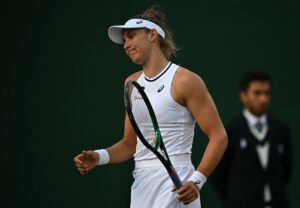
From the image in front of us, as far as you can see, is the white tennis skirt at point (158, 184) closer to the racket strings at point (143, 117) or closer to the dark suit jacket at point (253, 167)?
the racket strings at point (143, 117)

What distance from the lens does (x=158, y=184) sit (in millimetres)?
5227

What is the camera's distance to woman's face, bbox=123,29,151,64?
17.9 feet

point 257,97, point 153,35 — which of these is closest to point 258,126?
point 257,97

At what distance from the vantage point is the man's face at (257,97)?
4469mm

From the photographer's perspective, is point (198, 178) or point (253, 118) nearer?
point (253, 118)

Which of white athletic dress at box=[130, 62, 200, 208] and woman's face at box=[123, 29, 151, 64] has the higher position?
woman's face at box=[123, 29, 151, 64]

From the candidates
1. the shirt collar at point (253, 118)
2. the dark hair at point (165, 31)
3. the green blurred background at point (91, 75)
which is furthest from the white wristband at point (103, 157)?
the green blurred background at point (91, 75)

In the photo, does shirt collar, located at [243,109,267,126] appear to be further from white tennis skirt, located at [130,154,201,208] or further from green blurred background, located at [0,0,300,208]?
green blurred background, located at [0,0,300,208]

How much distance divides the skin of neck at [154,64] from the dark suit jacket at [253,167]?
90 cm

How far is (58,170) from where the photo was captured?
24.4 ft

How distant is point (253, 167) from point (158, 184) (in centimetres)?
78

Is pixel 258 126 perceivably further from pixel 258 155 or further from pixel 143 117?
pixel 143 117

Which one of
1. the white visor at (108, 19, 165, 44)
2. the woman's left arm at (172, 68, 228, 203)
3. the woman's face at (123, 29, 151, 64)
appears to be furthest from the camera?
the white visor at (108, 19, 165, 44)

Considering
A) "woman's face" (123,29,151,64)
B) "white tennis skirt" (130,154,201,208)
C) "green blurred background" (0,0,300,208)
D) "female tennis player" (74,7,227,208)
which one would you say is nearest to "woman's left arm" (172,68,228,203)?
"female tennis player" (74,7,227,208)
